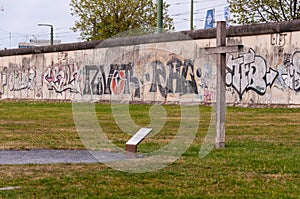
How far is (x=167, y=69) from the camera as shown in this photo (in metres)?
31.7

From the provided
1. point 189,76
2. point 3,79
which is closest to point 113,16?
point 3,79

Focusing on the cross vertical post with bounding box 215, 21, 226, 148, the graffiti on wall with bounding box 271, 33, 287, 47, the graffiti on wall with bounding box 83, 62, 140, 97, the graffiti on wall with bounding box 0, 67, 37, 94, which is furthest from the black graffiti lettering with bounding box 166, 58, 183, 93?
the cross vertical post with bounding box 215, 21, 226, 148

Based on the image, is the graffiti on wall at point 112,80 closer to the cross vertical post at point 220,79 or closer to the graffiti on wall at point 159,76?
the graffiti on wall at point 159,76

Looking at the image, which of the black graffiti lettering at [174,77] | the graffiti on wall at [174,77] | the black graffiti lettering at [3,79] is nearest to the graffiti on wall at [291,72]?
the graffiti on wall at [174,77]

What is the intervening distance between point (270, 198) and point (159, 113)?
723 inches

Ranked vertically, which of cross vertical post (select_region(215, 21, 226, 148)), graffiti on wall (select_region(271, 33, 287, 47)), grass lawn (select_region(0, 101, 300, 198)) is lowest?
grass lawn (select_region(0, 101, 300, 198))

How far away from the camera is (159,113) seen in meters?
26.0

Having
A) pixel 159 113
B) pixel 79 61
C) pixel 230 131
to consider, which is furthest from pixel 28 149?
pixel 79 61

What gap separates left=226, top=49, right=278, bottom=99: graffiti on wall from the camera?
26.6 metres

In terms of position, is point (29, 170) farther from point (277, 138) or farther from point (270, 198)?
point (277, 138)

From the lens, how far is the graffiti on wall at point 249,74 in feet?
87.4

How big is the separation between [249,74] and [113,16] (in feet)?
99.6

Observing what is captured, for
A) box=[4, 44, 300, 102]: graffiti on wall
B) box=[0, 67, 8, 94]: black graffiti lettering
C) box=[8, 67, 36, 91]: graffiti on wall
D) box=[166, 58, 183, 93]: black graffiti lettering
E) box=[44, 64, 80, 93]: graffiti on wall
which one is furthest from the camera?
box=[0, 67, 8, 94]: black graffiti lettering

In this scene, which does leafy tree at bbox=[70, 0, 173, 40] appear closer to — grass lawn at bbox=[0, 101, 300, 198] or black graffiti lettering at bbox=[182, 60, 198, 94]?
black graffiti lettering at bbox=[182, 60, 198, 94]
